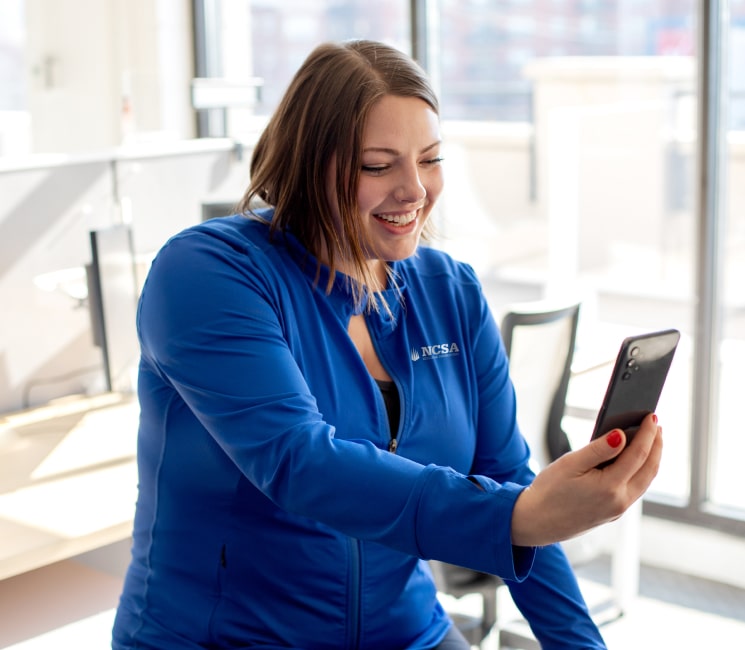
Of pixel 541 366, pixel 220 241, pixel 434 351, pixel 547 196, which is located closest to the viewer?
pixel 220 241

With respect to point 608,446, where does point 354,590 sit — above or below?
below

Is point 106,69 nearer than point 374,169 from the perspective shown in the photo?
No

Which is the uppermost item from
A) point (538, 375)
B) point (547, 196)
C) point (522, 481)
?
point (547, 196)

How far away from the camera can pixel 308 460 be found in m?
1.07

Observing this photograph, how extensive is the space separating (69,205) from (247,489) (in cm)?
186

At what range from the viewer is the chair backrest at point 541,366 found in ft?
8.05

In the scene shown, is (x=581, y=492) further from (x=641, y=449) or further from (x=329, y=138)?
(x=329, y=138)

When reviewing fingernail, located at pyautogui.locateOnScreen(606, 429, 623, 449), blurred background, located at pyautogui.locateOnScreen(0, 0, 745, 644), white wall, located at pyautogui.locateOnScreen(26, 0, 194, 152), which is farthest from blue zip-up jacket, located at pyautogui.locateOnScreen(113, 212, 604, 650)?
white wall, located at pyautogui.locateOnScreen(26, 0, 194, 152)

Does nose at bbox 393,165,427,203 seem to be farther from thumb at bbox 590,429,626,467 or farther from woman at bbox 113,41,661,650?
thumb at bbox 590,429,626,467

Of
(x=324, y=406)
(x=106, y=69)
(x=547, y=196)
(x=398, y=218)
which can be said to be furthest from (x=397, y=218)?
(x=106, y=69)

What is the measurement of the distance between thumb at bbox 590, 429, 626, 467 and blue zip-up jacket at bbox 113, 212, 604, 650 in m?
0.09

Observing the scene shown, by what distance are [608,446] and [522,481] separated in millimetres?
455

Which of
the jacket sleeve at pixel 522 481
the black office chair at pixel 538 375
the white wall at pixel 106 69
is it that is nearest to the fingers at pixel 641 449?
Answer: the jacket sleeve at pixel 522 481

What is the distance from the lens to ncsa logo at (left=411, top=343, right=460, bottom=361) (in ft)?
4.54
